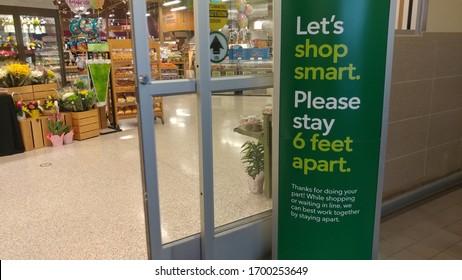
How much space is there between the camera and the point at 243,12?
229 cm

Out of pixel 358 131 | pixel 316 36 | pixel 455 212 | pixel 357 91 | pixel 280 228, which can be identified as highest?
pixel 316 36

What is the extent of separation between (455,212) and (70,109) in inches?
206

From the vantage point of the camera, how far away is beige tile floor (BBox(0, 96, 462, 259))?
2.65 metres

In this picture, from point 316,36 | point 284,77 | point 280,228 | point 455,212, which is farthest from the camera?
point 455,212

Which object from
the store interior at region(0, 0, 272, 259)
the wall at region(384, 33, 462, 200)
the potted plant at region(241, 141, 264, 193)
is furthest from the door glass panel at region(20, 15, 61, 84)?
the wall at region(384, 33, 462, 200)

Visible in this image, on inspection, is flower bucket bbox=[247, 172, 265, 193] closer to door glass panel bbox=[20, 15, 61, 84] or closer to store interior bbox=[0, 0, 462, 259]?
store interior bbox=[0, 0, 462, 259]

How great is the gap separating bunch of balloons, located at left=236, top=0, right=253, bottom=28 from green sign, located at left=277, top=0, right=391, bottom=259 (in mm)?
463

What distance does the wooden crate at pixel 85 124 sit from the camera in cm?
571

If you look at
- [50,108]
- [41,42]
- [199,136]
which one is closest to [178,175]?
[199,136]

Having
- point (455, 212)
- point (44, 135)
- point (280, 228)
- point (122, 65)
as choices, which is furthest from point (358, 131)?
point (122, 65)

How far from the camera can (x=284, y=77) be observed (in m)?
1.96

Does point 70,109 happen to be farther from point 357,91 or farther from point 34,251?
point 357,91

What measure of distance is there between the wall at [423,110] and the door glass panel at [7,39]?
7358 mm

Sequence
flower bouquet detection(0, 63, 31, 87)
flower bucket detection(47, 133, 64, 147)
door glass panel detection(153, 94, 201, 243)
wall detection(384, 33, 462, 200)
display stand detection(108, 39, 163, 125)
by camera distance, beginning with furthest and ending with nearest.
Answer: display stand detection(108, 39, 163, 125) < flower bucket detection(47, 133, 64, 147) < flower bouquet detection(0, 63, 31, 87) < wall detection(384, 33, 462, 200) < door glass panel detection(153, 94, 201, 243)
